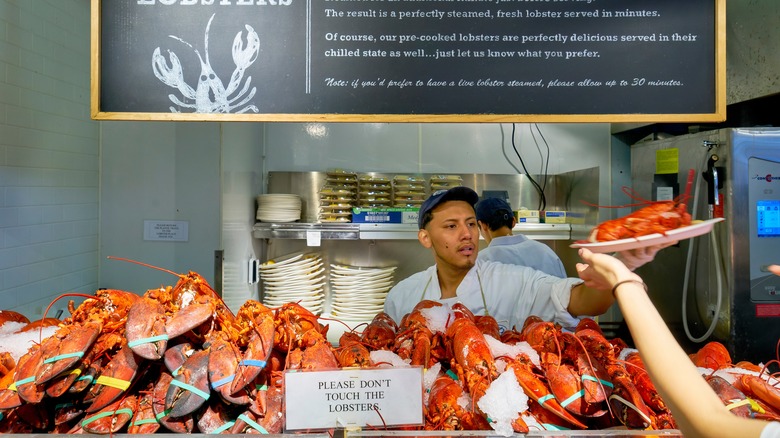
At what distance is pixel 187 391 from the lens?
4.12 ft

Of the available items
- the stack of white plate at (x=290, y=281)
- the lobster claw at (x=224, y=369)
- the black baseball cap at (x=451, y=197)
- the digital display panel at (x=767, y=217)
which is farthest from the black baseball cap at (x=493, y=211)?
the lobster claw at (x=224, y=369)

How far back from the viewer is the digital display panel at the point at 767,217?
125 inches

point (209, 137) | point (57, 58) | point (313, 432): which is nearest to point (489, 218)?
point (209, 137)

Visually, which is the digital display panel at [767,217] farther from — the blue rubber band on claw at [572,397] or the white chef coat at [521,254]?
the blue rubber band on claw at [572,397]

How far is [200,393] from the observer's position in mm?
1249

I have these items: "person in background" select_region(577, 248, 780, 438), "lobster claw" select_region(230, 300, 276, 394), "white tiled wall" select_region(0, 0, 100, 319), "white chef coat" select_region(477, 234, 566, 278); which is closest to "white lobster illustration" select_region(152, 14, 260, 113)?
"lobster claw" select_region(230, 300, 276, 394)

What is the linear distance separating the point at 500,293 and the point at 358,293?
1.73 meters

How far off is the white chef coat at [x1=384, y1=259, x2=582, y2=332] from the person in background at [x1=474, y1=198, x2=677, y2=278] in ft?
2.53

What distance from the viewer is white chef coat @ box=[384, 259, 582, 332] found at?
262 cm

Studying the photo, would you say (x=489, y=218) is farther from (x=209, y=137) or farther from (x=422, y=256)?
(x=209, y=137)

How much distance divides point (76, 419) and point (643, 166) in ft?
14.0

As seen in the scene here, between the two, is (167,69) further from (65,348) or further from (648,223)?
(648,223)

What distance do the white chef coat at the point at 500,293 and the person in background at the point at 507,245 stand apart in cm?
77

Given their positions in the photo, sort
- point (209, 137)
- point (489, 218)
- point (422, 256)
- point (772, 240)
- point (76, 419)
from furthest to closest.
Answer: point (422, 256)
point (489, 218)
point (209, 137)
point (772, 240)
point (76, 419)
